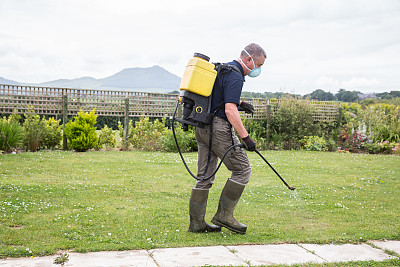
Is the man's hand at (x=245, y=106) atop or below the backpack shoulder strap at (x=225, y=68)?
below

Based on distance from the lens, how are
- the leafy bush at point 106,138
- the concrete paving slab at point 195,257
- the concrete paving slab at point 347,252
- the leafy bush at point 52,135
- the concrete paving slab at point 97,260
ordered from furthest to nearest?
1. the leafy bush at point 106,138
2. the leafy bush at point 52,135
3. the concrete paving slab at point 347,252
4. the concrete paving slab at point 195,257
5. the concrete paving slab at point 97,260

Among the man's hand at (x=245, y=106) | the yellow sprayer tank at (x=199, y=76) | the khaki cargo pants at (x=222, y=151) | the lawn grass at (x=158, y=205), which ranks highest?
the yellow sprayer tank at (x=199, y=76)

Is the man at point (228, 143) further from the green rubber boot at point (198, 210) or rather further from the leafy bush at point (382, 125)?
the leafy bush at point (382, 125)

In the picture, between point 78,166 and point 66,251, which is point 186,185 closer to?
point 78,166

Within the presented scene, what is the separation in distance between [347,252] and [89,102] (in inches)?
461

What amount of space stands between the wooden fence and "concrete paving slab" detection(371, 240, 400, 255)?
11255 mm

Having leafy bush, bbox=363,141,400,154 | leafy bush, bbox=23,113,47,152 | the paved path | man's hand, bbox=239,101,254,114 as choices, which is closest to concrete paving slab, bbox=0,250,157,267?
the paved path

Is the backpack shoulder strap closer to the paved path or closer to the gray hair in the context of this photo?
the gray hair

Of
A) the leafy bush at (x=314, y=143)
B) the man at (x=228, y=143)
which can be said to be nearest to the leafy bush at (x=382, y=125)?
the leafy bush at (x=314, y=143)

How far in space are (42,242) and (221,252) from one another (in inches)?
72.6

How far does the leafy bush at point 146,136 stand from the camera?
45.6ft

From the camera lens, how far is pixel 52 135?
511 inches

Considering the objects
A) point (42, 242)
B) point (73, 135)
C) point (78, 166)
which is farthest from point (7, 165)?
point (42, 242)

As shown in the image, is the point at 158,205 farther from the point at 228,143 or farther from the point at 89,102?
the point at 89,102
